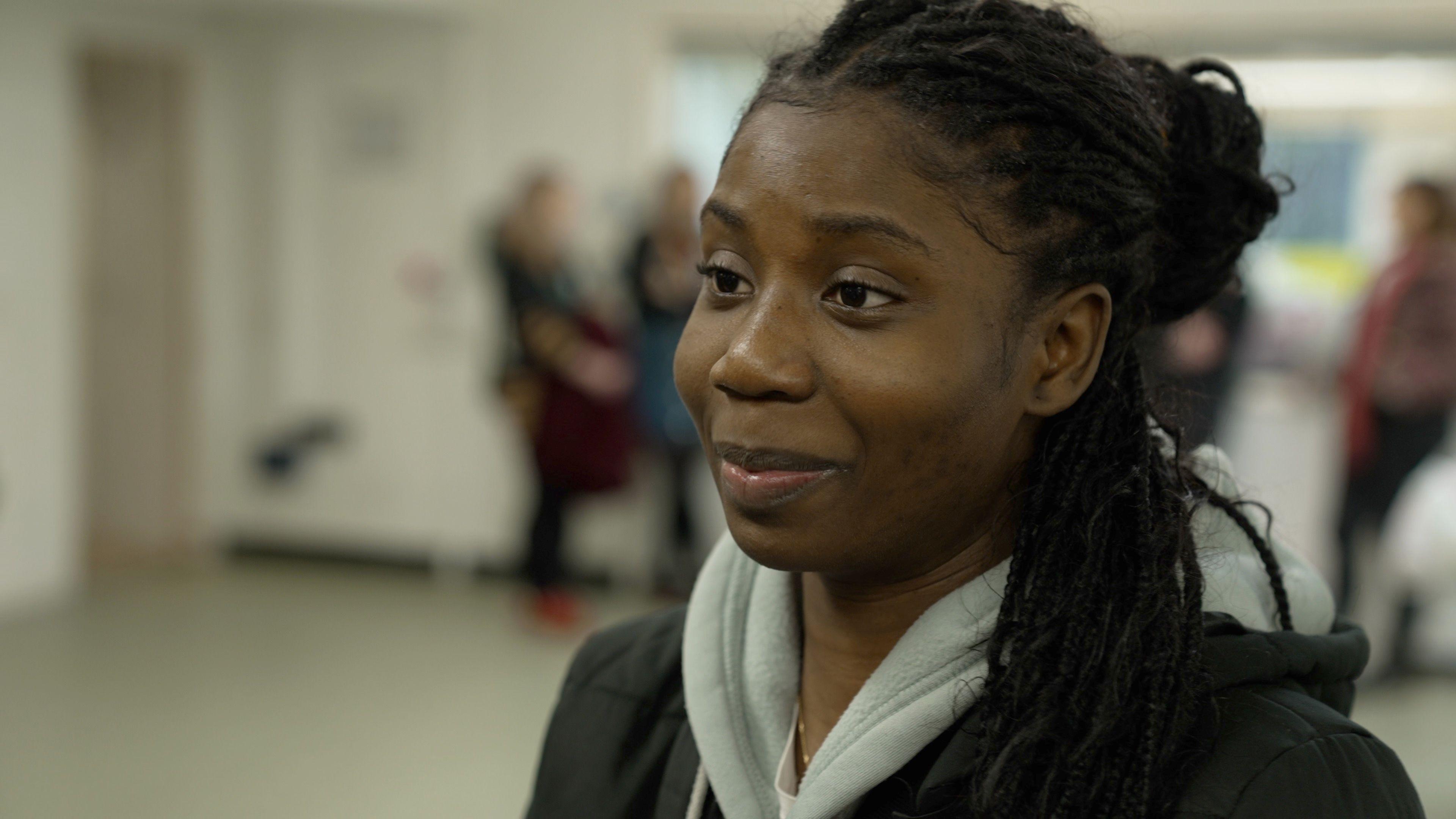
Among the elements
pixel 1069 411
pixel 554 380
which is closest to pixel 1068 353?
pixel 1069 411

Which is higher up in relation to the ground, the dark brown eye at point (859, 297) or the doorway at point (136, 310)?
the dark brown eye at point (859, 297)

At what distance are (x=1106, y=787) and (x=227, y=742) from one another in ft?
10.4

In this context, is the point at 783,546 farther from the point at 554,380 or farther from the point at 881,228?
the point at 554,380

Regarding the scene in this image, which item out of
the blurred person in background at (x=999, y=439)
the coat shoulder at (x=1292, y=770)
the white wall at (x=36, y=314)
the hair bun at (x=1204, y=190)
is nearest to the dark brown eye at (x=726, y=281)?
the blurred person in background at (x=999, y=439)

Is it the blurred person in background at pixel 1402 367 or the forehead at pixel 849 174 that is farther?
the blurred person in background at pixel 1402 367

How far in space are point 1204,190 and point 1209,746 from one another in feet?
1.51

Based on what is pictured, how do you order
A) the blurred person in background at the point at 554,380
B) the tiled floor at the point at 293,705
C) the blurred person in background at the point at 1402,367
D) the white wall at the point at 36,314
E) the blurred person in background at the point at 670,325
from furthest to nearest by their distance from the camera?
the blurred person in background at the point at 670,325 → the white wall at the point at 36,314 → the blurred person in background at the point at 554,380 → the blurred person in background at the point at 1402,367 → the tiled floor at the point at 293,705

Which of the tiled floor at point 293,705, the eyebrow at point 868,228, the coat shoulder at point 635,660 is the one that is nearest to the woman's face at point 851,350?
the eyebrow at point 868,228

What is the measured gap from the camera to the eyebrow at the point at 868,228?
909mm

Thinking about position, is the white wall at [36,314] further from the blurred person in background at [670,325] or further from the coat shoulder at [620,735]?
the coat shoulder at [620,735]

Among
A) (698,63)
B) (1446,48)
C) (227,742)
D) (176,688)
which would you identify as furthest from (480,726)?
(1446,48)

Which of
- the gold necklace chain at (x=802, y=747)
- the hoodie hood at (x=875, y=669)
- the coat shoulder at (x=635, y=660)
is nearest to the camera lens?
the hoodie hood at (x=875, y=669)

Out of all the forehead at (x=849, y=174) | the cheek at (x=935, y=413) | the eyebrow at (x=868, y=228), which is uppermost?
the forehead at (x=849, y=174)

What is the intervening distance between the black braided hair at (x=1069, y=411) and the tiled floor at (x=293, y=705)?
243 cm
